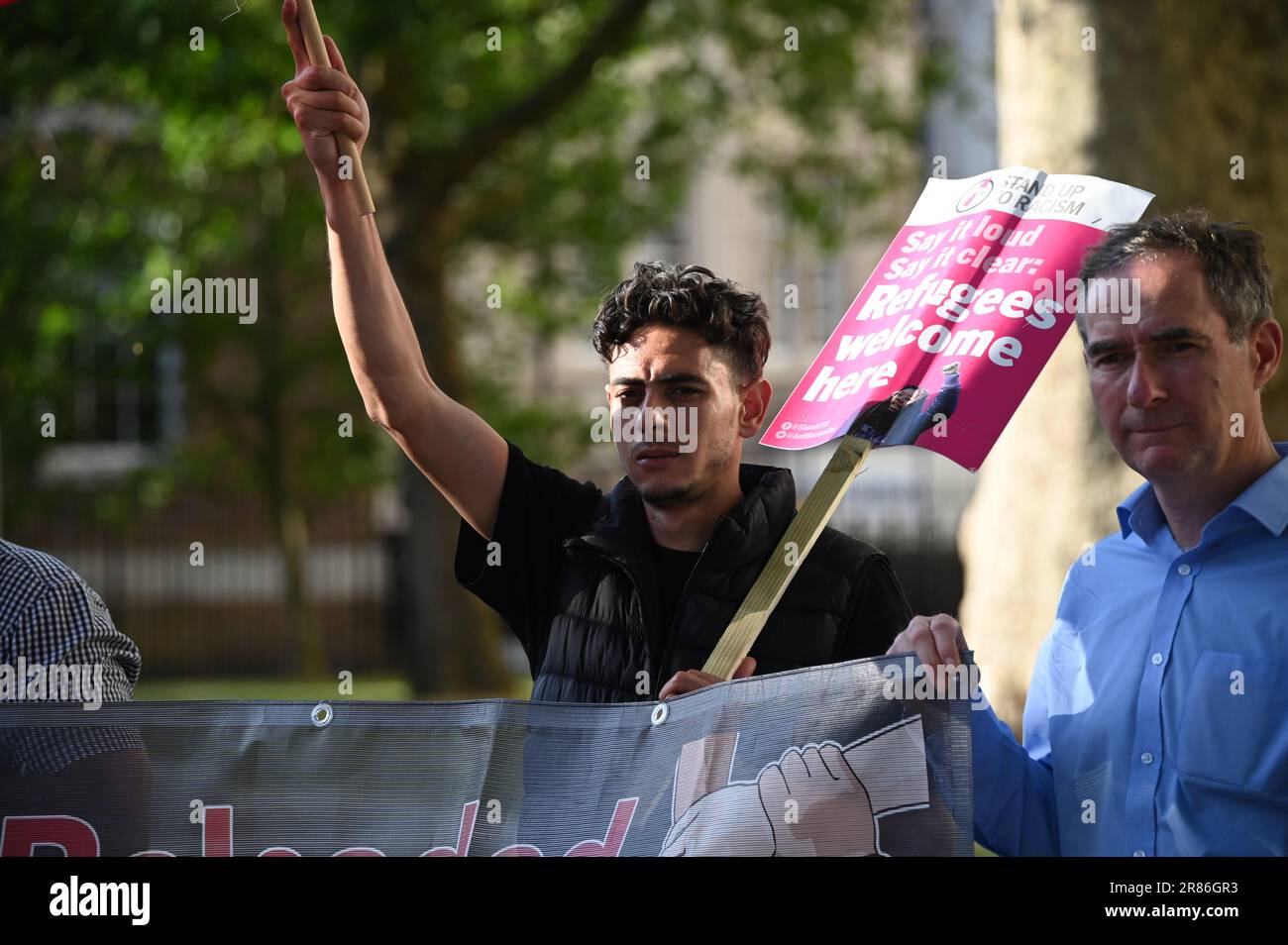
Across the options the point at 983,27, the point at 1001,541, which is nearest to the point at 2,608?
the point at 1001,541

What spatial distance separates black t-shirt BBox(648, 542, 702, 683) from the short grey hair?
2.97ft

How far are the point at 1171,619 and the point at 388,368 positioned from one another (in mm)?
1645

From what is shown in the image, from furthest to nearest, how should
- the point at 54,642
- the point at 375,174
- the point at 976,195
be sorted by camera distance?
the point at 375,174, the point at 976,195, the point at 54,642

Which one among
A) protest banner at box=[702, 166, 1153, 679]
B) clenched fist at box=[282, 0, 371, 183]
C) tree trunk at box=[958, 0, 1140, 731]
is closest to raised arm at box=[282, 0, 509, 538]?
clenched fist at box=[282, 0, 371, 183]

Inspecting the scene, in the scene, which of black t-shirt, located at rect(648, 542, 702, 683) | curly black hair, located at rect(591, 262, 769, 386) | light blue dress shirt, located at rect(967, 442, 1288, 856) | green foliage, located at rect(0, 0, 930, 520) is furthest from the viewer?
green foliage, located at rect(0, 0, 930, 520)

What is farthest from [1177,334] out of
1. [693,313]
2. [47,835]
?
[47,835]

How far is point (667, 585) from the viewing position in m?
3.29

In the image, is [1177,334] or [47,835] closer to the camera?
[1177,334]

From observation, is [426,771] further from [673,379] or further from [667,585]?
[673,379]

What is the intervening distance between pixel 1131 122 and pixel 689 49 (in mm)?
7759

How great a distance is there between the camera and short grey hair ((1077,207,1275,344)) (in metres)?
3.01

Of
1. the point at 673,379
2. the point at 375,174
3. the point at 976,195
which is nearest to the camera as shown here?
the point at 673,379

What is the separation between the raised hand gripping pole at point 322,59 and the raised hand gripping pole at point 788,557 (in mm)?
1075

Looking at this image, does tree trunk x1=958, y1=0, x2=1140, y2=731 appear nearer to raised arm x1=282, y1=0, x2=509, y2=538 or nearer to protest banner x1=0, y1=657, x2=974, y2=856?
raised arm x1=282, y1=0, x2=509, y2=538
